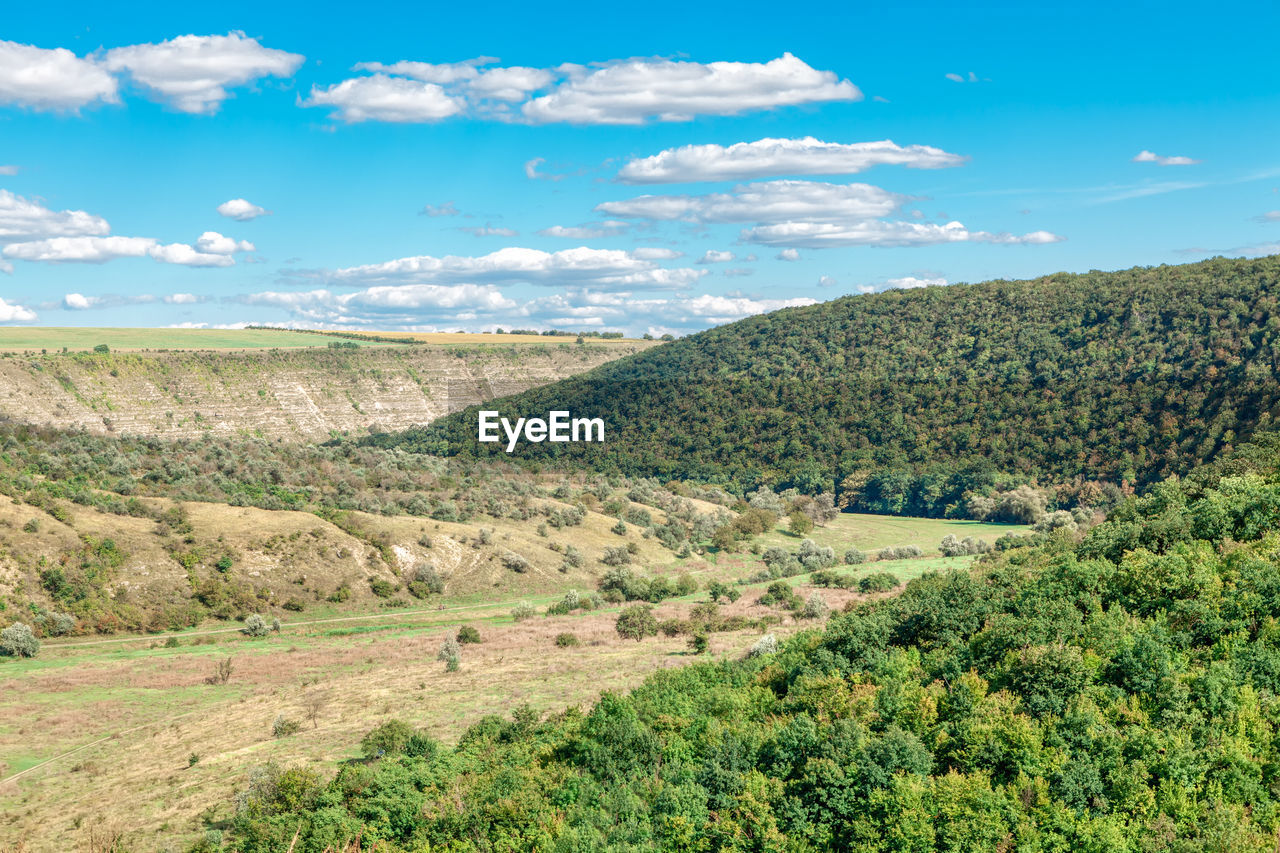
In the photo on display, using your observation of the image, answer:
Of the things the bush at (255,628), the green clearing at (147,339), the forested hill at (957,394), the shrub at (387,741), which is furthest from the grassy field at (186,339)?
the shrub at (387,741)

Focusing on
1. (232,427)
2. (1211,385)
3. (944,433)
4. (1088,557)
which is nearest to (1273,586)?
(1088,557)

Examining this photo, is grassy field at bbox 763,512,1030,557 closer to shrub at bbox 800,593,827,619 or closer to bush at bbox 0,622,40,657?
shrub at bbox 800,593,827,619

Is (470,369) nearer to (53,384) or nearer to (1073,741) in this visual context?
(53,384)

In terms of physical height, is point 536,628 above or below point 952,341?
below

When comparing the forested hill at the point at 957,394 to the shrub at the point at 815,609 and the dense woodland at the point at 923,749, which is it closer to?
the shrub at the point at 815,609

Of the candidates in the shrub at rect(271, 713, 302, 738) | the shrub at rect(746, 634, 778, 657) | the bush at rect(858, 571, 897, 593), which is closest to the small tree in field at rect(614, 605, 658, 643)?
the shrub at rect(746, 634, 778, 657)

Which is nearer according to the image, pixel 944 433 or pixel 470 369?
pixel 944 433
